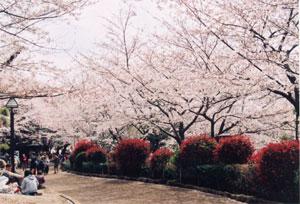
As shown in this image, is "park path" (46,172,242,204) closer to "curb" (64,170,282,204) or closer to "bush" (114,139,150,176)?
"curb" (64,170,282,204)

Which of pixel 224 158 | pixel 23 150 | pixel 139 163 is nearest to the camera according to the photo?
pixel 224 158

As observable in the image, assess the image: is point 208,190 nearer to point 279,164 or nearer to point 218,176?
point 218,176

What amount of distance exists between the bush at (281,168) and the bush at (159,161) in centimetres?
783

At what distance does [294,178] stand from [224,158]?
4.31 metres

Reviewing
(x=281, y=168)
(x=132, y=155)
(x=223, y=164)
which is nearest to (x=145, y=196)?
(x=223, y=164)

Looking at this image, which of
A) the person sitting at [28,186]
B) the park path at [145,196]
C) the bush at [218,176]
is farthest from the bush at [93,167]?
the person sitting at [28,186]

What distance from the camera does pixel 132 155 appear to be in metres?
22.5

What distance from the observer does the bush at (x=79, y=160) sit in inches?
1195

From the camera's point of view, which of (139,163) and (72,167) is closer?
(139,163)

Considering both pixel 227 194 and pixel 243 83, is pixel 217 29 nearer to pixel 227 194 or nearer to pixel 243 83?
pixel 243 83

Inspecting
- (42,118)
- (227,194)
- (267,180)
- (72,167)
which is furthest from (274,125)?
(42,118)

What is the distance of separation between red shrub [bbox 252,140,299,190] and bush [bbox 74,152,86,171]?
19.4m

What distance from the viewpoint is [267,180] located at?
39.6 feet

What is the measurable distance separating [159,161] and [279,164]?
9.00m
